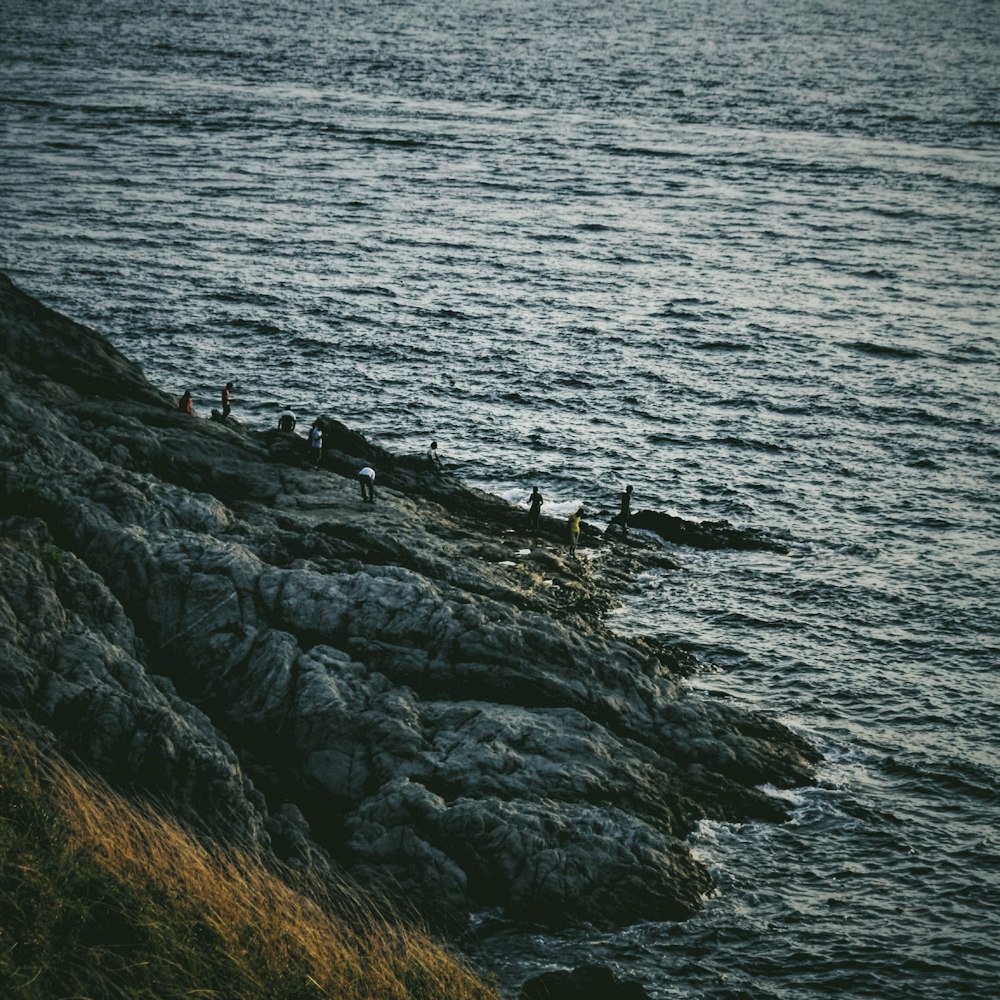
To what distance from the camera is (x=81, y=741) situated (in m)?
20.1

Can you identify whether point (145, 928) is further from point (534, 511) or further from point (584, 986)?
point (534, 511)

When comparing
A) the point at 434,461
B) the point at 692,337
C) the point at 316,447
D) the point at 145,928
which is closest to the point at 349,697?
the point at 145,928

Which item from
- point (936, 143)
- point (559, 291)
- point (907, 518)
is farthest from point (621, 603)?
point (936, 143)

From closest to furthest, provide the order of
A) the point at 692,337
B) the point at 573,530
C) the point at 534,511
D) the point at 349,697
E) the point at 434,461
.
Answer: the point at 349,697 < the point at 573,530 < the point at 534,511 < the point at 434,461 < the point at 692,337

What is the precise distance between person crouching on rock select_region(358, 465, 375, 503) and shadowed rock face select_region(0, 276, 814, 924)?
11.9ft

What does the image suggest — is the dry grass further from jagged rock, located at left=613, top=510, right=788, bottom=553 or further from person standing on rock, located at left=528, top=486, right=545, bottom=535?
jagged rock, located at left=613, top=510, right=788, bottom=553

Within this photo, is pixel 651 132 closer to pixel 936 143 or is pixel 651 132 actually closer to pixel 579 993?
pixel 936 143

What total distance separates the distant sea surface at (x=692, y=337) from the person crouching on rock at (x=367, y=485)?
29.4 ft

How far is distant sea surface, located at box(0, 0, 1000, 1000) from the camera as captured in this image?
2570 centimetres

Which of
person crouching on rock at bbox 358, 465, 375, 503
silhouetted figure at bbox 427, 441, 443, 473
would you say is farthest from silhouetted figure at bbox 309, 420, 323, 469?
silhouetted figure at bbox 427, 441, 443, 473

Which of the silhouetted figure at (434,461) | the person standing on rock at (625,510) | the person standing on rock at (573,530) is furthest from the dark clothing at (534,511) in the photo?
the silhouetted figure at (434,461)

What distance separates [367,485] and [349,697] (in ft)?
45.6

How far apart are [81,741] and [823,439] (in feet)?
135

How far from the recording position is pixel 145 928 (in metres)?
12.7
